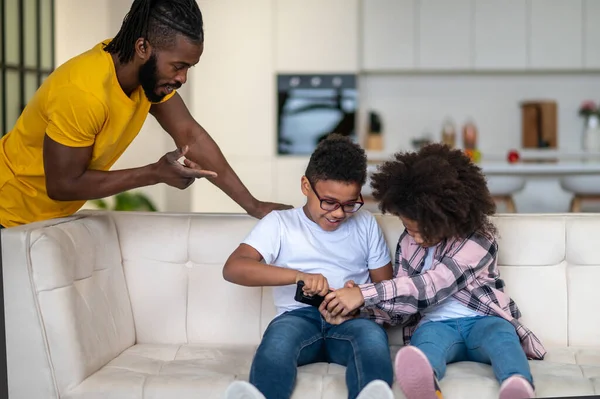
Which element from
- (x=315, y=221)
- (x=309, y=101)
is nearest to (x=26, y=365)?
(x=315, y=221)

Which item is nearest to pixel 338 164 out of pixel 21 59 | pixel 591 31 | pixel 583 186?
pixel 583 186

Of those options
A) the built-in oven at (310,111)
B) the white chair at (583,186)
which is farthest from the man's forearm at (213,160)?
the built-in oven at (310,111)

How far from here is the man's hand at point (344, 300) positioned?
6.52ft

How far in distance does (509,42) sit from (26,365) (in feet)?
17.2

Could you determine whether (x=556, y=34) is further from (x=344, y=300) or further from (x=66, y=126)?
(x=66, y=126)

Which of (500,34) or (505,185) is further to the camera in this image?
(500,34)

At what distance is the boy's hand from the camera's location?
1.97 m

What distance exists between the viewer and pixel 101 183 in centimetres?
208

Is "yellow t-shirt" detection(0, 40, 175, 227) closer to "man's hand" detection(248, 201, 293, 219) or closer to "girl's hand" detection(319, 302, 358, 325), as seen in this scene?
"man's hand" detection(248, 201, 293, 219)

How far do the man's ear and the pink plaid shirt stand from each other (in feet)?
2.80

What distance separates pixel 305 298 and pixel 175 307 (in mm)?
584

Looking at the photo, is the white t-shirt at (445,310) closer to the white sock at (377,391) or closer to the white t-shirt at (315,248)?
the white t-shirt at (315,248)

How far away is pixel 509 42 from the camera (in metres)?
6.29

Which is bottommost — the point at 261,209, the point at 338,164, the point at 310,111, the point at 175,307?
the point at 175,307
